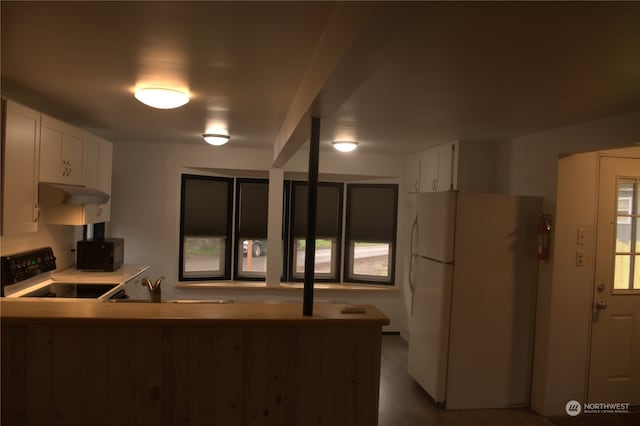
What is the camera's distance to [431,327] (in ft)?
11.7

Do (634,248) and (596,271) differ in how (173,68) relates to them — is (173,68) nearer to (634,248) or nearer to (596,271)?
(596,271)

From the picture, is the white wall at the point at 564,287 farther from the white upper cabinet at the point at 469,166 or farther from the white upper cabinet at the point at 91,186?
the white upper cabinet at the point at 91,186

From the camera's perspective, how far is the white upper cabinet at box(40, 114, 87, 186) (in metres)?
3.04

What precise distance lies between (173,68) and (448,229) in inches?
95.5

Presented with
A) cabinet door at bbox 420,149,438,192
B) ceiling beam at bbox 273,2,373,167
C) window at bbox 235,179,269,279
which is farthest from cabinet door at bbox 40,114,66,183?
cabinet door at bbox 420,149,438,192

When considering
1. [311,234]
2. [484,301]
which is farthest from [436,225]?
[311,234]

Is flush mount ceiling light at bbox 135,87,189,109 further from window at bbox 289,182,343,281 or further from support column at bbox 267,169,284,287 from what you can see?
window at bbox 289,182,343,281

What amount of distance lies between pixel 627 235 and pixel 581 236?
0.51 metres

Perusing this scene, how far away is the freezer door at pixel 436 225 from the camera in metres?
3.40

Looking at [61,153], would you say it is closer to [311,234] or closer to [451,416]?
[311,234]

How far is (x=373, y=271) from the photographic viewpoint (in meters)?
5.72

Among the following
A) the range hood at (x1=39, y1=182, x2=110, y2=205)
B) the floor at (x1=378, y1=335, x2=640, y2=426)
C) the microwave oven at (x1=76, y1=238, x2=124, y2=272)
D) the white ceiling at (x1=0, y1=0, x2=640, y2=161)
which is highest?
the white ceiling at (x1=0, y1=0, x2=640, y2=161)

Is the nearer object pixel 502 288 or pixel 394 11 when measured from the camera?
pixel 394 11

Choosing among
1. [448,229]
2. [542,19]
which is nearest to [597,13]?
[542,19]
